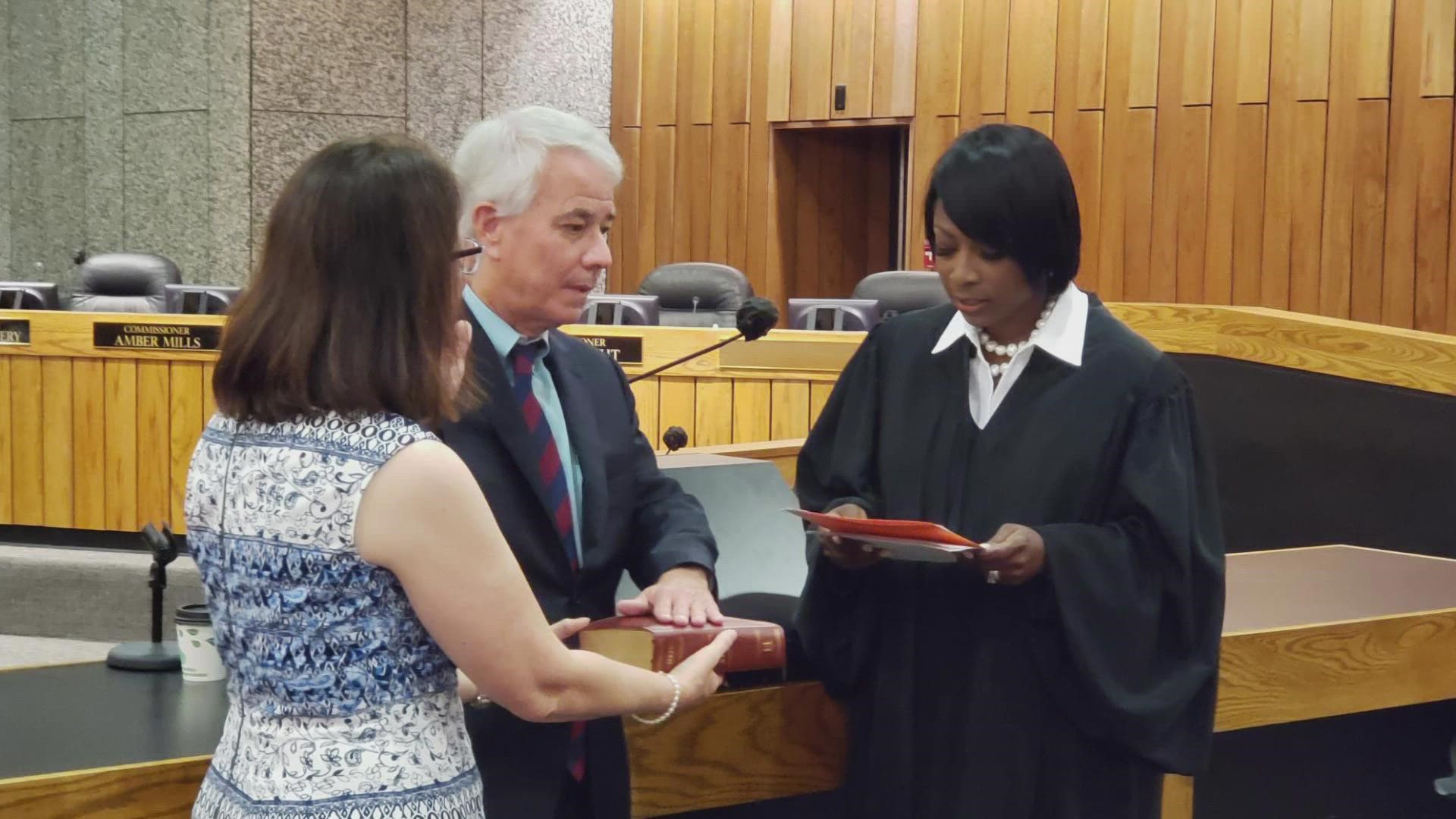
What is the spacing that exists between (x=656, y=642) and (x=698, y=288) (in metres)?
5.16

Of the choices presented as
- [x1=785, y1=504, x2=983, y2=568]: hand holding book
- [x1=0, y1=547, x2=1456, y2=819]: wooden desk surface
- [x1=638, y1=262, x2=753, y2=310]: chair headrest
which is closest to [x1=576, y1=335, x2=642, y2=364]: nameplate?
[x1=638, y1=262, x2=753, y2=310]: chair headrest

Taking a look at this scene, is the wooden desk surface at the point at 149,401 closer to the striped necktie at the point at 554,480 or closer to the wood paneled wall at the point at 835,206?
the striped necktie at the point at 554,480

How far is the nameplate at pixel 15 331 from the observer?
5.78 metres

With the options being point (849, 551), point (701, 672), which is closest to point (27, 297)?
point (849, 551)

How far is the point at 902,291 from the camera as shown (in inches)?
240

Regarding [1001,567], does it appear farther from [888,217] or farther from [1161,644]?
[888,217]

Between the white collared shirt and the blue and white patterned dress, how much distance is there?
79 centimetres

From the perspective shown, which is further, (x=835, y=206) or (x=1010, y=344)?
(x=835, y=206)

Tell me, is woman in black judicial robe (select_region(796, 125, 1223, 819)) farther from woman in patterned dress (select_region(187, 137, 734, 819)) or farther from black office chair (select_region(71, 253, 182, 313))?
black office chair (select_region(71, 253, 182, 313))

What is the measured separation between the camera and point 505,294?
181 cm

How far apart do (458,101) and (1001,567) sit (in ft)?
26.5

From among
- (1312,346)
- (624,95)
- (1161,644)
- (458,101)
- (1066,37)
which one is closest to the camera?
(1161,644)

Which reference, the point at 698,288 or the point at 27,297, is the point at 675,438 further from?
the point at 27,297

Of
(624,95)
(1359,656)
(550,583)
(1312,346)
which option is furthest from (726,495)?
(624,95)
